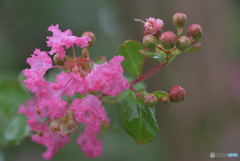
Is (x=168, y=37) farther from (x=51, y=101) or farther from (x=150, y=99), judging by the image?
(x=51, y=101)

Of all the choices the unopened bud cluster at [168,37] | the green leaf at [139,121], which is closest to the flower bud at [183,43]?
the unopened bud cluster at [168,37]

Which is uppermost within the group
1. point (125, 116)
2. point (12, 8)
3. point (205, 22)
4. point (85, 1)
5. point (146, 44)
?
point (85, 1)

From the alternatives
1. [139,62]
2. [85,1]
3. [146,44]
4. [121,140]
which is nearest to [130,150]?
[121,140]

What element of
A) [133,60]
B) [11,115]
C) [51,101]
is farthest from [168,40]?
[11,115]

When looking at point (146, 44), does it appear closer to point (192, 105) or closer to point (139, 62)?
point (139, 62)

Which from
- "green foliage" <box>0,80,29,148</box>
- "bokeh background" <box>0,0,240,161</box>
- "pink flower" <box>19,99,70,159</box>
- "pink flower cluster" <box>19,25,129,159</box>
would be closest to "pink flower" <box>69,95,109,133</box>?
"pink flower cluster" <box>19,25,129,159</box>

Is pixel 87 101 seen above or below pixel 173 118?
below

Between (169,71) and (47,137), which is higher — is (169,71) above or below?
above
